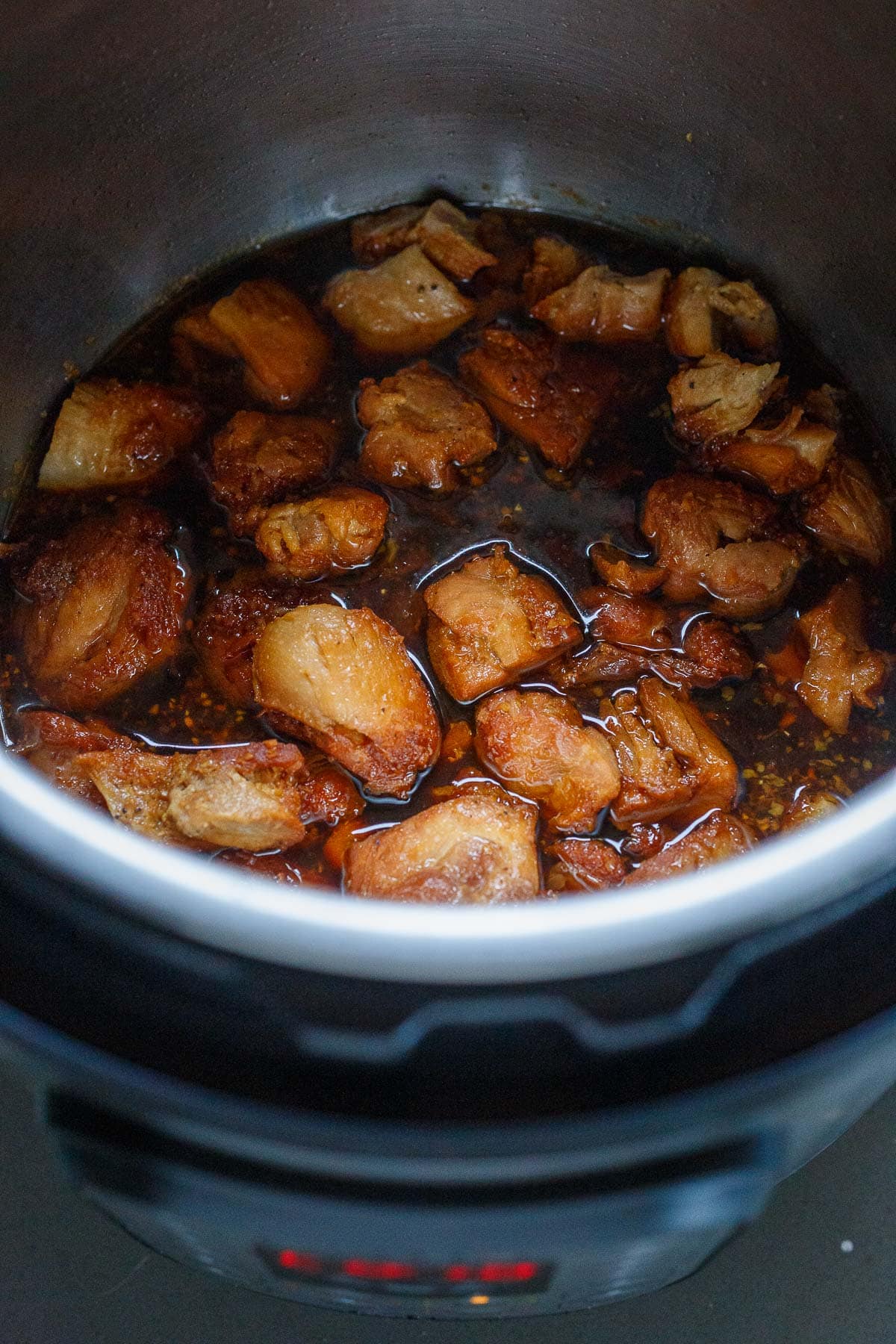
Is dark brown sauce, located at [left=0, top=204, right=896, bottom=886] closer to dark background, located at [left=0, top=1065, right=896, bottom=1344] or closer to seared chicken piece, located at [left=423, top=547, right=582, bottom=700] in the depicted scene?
seared chicken piece, located at [left=423, top=547, right=582, bottom=700]

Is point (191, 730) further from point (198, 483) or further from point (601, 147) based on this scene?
point (601, 147)

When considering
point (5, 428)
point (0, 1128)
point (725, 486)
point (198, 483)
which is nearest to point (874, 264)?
point (725, 486)

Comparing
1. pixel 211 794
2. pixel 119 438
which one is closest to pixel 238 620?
pixel 211 794

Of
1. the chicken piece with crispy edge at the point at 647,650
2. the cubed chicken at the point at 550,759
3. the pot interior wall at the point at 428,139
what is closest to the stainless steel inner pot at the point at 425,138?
the pot interior wall at the point at 428,139

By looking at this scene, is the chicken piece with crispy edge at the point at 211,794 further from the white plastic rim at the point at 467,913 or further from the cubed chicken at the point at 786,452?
the cubed chicken at the point at 786,452

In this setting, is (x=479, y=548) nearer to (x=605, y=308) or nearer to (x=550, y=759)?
(x=550, y=759)

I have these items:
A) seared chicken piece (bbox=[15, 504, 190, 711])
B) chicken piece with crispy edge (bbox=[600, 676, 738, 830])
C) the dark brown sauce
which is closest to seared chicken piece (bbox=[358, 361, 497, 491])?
the dark brown sauce
